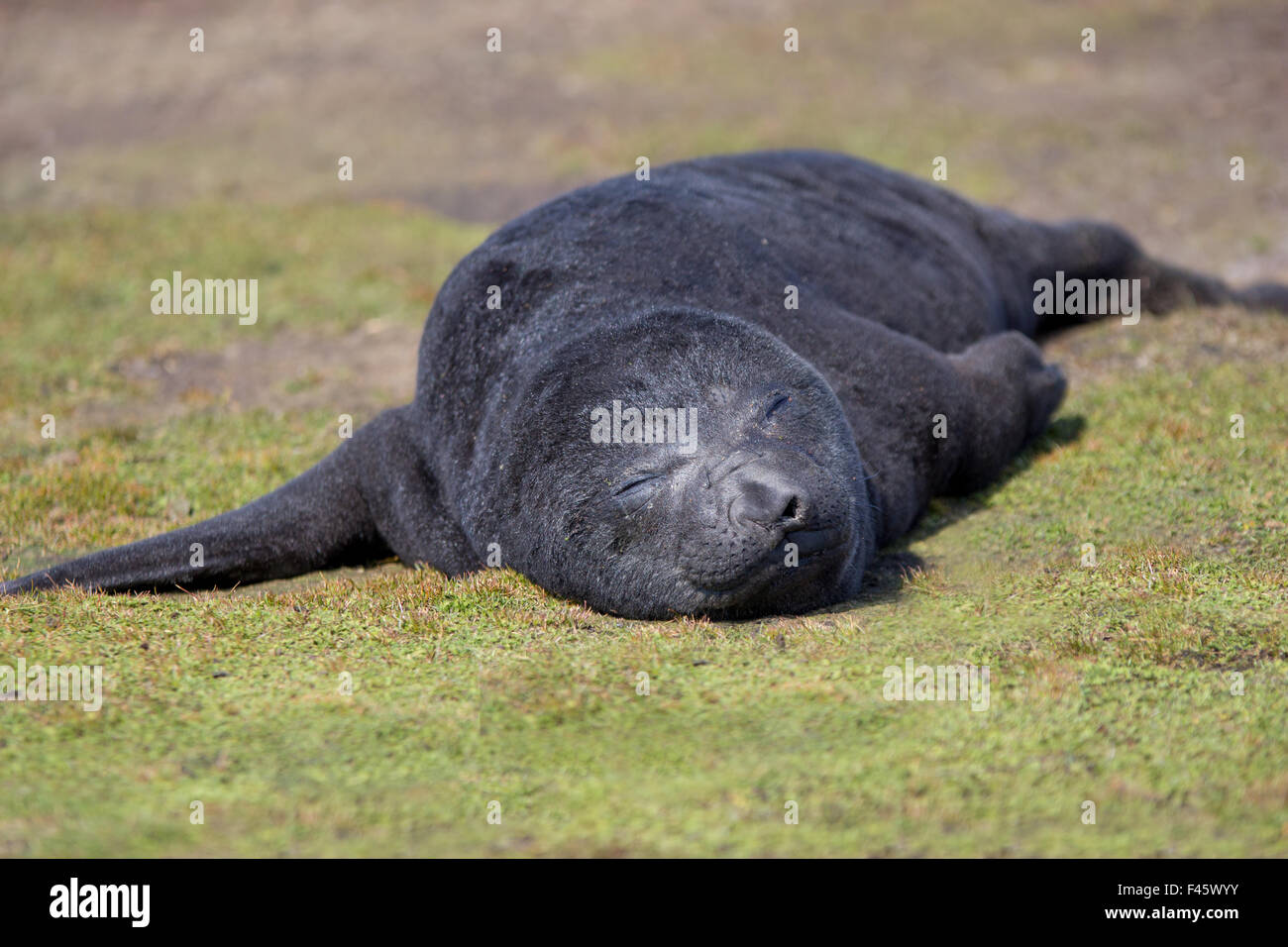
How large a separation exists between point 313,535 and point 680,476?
2.67 meters

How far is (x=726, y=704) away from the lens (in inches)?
203

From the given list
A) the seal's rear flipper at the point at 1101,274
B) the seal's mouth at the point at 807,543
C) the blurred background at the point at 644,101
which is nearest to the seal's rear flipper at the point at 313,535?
the seal's mouth at the point at 807,543

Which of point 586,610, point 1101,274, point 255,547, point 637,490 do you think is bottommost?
point 586,610

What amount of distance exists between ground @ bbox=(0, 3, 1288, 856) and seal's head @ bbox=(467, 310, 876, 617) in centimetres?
23

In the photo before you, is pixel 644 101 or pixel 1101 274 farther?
pixel 644 101

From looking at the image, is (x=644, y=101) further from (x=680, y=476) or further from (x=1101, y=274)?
(x=680, y=476)

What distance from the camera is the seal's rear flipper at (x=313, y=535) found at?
721 cm

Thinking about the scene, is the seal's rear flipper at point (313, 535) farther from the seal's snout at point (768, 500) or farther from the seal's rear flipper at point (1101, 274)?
the seal's rear flipper at point (1101, 274)

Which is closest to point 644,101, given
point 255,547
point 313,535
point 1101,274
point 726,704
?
point 1101,274

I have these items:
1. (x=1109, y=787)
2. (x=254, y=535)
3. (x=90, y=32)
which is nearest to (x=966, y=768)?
(x=1109, y=787)

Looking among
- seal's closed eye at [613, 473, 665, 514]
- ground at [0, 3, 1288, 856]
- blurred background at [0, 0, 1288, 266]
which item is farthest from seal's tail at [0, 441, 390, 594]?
blurred background at [0, 0, 1288, 266]

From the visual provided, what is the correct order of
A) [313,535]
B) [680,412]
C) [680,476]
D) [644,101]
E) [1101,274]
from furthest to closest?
[644,101], [1101,274], [313,535], [680,412], [680,476]

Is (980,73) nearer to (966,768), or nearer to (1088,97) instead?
(1088,97)

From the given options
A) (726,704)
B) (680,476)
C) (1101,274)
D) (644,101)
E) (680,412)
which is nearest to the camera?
(726,704)
